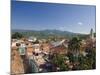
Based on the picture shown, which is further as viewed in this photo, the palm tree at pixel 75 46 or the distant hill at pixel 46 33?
the palm tree at pixel 75 46

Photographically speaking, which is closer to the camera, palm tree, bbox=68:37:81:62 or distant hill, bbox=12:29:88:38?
distant hill, bbox=12:29:88:38

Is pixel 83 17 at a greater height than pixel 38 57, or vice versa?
pixel 83 17

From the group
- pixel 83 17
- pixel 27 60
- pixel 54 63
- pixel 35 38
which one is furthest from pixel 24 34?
pixel 83 17

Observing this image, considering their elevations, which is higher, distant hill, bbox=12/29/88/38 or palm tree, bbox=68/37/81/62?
distant hill, bbox=12/29/88/38

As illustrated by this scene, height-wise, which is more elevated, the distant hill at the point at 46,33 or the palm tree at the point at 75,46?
the distant hill at the point at 46,33

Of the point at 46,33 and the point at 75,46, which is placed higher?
the point at 46,33

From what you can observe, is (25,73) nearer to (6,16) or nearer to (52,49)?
(52,49)

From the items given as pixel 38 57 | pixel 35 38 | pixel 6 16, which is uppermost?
pixel 6 16

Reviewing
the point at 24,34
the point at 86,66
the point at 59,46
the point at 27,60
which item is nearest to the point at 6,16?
the point at 24,34

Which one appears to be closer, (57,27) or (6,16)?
(6,16)
